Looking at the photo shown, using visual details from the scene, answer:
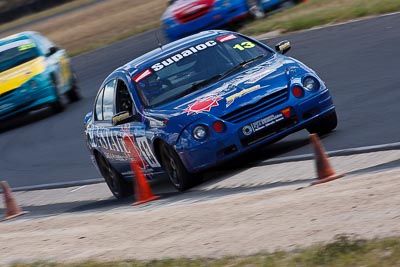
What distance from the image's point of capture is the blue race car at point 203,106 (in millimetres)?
11094

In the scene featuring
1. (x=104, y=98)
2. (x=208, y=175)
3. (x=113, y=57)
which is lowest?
(x=113, y=57)

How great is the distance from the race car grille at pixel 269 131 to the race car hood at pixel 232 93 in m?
0.33

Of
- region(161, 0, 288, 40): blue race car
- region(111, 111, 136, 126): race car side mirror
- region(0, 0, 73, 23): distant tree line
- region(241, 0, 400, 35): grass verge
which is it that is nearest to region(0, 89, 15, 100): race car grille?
region(161, 0, 288, 40): blue race car

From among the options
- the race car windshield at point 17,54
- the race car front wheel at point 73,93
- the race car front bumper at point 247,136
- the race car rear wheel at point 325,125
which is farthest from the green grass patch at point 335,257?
the race car front wheel at point 73,93

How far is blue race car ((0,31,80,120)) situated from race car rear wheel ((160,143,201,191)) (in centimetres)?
1047

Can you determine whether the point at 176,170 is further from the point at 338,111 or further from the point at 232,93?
the point at 338,111

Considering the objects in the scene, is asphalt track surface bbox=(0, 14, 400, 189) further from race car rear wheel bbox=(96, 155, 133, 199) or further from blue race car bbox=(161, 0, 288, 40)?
blue race car bbox=(161, 0, 288, 40)

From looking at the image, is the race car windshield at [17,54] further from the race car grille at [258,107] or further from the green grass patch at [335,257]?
the green grass patch at [335,257]

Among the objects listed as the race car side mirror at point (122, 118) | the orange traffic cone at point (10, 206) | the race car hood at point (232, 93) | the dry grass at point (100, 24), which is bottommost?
the dry grass at point (100, 24)

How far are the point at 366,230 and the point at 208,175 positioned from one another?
5315 millimetres

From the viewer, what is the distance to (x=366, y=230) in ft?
22.9

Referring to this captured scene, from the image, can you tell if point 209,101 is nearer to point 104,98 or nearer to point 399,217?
point 104,98

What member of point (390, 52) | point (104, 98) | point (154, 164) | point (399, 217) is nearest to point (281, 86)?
point (154, 164)

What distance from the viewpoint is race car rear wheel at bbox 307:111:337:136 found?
39.7 ft
